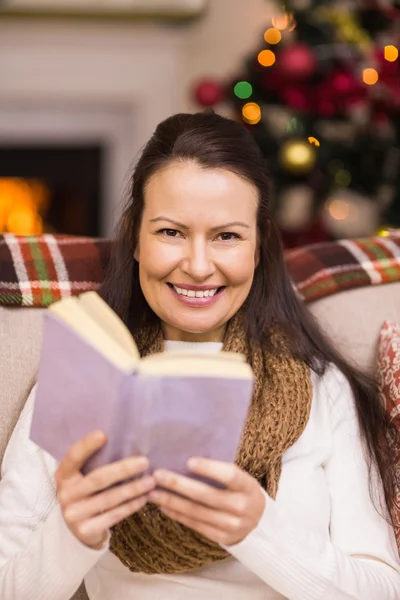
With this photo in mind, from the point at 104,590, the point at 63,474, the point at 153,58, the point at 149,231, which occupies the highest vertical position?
the point at 153,58

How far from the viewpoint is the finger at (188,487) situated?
0.89 meters

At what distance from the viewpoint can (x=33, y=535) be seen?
1.04 metres

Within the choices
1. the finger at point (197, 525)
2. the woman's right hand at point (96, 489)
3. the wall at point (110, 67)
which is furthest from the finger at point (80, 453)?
the wall at point (110, 67)

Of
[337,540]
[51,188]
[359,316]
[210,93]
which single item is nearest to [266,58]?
[210,93]

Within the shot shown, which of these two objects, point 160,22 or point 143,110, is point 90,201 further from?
point 160,22

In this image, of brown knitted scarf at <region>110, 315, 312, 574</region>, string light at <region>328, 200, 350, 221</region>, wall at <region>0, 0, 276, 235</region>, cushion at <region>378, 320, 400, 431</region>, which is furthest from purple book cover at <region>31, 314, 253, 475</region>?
wall at <region>0, 0, 276, 235</region>

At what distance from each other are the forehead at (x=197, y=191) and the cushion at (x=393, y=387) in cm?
37

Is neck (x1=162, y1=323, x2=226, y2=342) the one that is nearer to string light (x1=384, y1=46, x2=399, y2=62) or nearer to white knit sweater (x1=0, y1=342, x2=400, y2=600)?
white knit sweater (x1=0, y1=342, x2=400, y2=600)

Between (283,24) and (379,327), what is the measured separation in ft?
4.33

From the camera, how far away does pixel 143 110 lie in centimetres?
333

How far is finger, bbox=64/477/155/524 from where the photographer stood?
90cm

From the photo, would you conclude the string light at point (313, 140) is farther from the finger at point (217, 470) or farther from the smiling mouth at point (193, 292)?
the finger at point (217, 470)

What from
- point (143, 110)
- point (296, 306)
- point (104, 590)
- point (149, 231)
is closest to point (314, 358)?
point (296, 306)

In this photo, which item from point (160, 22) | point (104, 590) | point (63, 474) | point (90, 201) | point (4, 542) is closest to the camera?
point (63, 474)
